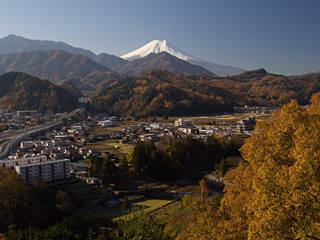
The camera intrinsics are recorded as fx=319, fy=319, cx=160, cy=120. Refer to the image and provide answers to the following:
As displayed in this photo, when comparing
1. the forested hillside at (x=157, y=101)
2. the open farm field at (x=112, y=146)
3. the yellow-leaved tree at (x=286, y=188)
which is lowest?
the open farm field at (x=112, y=146)

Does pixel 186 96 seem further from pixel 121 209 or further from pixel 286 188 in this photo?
pixel 286 188

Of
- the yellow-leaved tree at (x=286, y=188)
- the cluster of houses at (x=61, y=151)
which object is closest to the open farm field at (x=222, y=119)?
the cluster of houses at (x=61, y=151)

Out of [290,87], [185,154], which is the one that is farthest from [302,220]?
[290,87]

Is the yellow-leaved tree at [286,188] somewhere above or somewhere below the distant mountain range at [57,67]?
below

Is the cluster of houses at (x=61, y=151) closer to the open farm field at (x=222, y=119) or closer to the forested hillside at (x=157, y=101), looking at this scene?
the open farm field at (x=222, y=119)

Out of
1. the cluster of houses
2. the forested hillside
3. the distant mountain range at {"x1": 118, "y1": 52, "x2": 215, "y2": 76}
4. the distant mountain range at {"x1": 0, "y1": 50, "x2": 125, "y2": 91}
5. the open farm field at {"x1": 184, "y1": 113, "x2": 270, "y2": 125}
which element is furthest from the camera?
the distant mountain range at {"x1": 118, "y1": 52, "x2": 215, "y2": 76}

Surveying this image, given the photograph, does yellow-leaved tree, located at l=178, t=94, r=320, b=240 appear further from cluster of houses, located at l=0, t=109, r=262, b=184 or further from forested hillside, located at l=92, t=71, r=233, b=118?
forested hillside, located at l=92, t=71, r=233, b=118

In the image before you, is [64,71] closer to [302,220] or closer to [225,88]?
[225,88]

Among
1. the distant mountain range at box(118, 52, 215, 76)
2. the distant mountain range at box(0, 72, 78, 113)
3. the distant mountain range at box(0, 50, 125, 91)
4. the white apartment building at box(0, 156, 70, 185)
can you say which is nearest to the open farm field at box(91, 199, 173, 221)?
the white apartment building at box(0, 156, 70, 185)

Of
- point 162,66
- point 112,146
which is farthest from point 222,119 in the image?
point 162,66

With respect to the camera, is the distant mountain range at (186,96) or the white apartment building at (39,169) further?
the distant mountain range at (186,96)

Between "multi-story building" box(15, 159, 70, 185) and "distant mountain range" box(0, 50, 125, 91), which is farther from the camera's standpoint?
"distant mountain range" box(0, 50, 125, 91)
